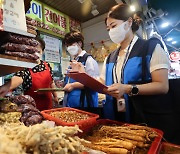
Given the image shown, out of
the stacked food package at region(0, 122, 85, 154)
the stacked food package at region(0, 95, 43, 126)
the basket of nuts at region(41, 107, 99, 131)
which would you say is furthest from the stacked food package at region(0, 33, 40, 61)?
the stacked food package at region(0, 122, 85, 154)

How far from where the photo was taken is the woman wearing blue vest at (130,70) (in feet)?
4.42

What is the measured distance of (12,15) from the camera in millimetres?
929

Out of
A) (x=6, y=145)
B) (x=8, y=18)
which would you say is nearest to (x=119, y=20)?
(x=8, y=18)

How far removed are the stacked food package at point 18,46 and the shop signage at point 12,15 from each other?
0.06 metres

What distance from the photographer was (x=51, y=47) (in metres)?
3.83

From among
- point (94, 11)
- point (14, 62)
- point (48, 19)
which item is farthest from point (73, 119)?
point (94, 11)

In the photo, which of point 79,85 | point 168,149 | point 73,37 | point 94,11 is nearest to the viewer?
point 168,149

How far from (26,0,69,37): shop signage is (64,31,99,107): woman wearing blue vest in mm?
1197

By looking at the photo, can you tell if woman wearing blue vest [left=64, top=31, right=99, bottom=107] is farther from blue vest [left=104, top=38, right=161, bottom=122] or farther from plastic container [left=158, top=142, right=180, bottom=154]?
plastic container [left=158, top=142, right=180, bottom=154]

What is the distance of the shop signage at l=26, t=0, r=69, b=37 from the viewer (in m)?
3.26

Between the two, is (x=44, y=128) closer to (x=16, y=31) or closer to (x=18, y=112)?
(x=18, y=112)

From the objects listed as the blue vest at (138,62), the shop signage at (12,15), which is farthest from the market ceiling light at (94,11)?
the shop signage at (12,15)

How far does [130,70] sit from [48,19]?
105 inches

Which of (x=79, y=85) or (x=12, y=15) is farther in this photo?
(x=79, y=85)
